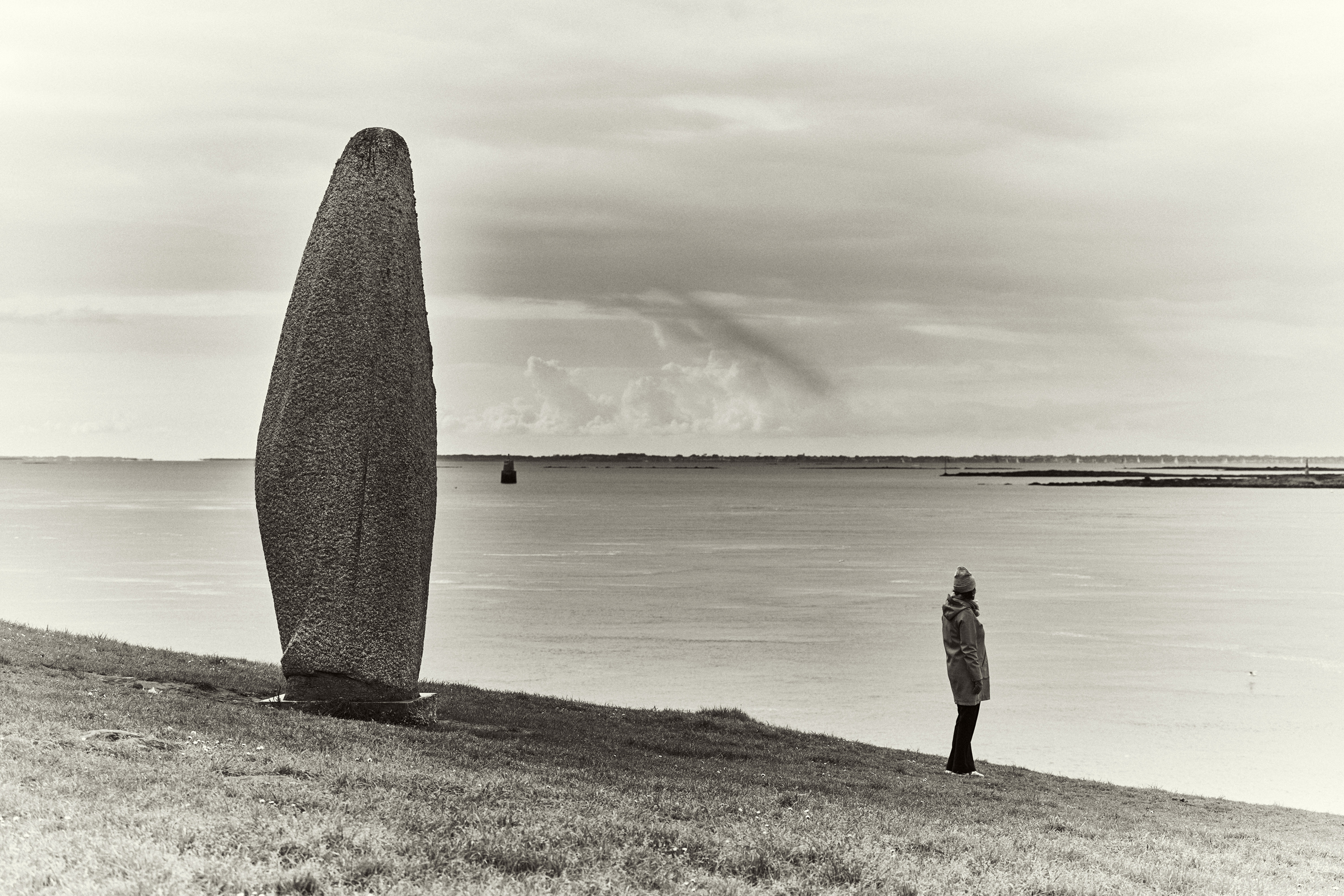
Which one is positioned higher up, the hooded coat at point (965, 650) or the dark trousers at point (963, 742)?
the hooded coat at point (965, 650)

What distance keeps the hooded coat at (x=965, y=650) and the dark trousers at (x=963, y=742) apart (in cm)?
14

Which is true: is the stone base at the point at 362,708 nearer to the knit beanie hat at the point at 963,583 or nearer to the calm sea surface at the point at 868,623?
the knit beanie hat at the point at 963,583

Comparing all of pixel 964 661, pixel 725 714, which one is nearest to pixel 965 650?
pixel 964 661

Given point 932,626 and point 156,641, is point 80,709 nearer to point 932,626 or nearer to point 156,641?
point 156,641

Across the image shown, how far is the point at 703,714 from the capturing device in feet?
57.1

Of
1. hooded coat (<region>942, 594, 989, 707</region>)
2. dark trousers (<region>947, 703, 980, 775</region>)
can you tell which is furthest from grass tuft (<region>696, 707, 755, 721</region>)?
hooded coat (<region>942, 594, 989, 707</region>)

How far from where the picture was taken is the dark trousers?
1477cm

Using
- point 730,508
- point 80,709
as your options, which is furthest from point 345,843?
point 730,508

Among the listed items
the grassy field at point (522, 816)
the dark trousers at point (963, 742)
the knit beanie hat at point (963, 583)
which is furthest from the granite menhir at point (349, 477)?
the dark trousers at point (963, 742)

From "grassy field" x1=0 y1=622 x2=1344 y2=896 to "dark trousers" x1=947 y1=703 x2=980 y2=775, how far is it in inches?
15.1

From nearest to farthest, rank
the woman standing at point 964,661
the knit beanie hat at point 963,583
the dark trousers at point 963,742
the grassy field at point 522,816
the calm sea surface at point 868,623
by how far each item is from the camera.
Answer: the grassy field at point 522,816
the knit beanie hat at point 963,583
the woman standing at point 964,661
the dark trousers at point 963,742
the calm sea surface at point 868,623

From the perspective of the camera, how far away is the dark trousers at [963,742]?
14773 millimetres

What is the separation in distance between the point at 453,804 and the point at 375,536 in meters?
4.97

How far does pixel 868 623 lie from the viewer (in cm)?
3291
